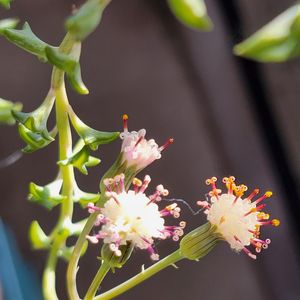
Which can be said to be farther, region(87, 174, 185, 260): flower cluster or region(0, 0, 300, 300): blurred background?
region(0, 0, 300, 300): blurred background

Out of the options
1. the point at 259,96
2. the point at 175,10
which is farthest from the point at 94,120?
the point at 175,10

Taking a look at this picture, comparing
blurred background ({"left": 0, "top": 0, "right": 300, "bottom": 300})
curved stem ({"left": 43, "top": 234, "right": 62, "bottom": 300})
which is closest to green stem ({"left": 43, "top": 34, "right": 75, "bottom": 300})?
curved stem ({"left": 43, "top": 234, "right": 62, "bottom": 300})

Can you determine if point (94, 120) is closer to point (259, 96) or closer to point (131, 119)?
point (131, 119)

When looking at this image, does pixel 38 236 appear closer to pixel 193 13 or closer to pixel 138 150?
pixel 138 150

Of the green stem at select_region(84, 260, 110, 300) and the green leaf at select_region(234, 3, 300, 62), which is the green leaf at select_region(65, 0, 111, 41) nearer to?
the green leaf at select_region(234, 3, 300, 62)

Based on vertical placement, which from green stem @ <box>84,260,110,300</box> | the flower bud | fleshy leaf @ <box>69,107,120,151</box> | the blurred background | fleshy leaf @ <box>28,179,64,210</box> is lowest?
the blurred background

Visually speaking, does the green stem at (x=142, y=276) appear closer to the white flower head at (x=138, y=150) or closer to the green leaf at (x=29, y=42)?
the white flower head at (x=138, y=150)
